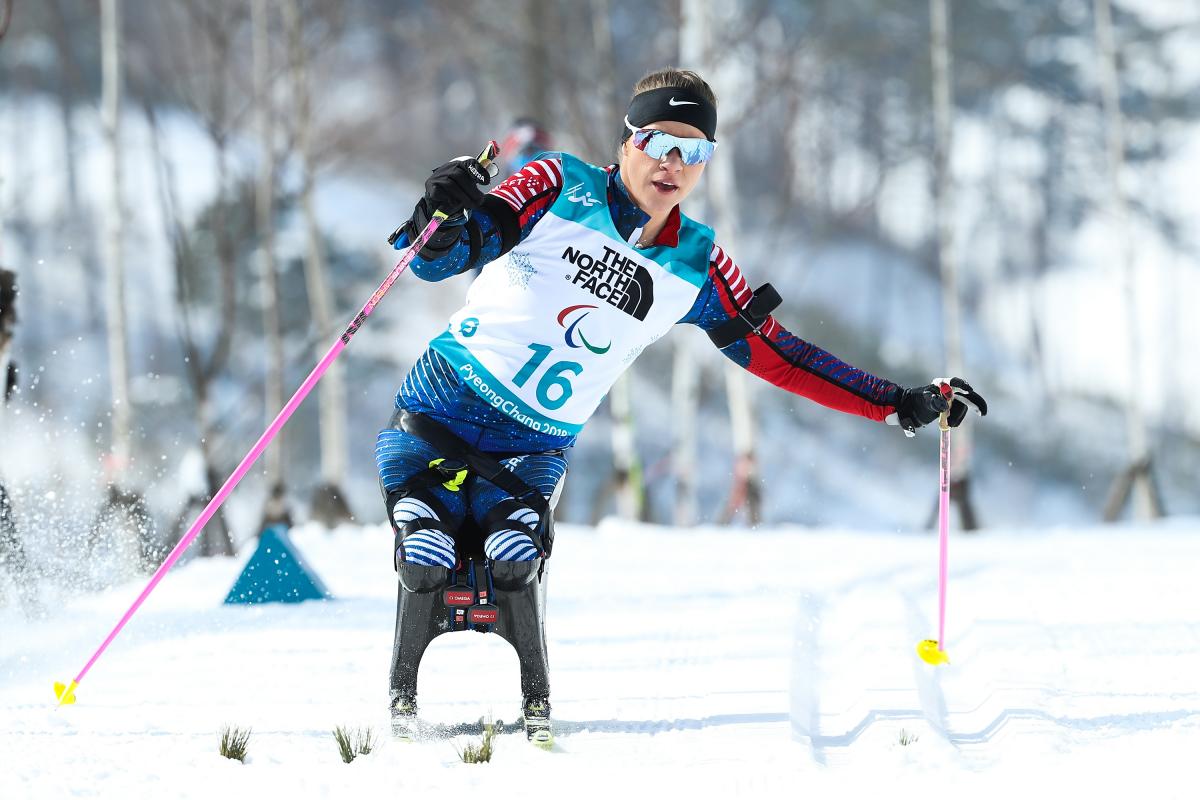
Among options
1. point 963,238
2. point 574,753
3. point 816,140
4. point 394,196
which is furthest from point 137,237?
point 574,753

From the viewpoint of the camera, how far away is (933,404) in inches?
141

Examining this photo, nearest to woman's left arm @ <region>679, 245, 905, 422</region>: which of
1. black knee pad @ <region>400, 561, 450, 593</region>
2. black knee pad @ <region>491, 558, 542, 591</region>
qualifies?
black knee pad @ <region>491, 558, 542, 591</region>

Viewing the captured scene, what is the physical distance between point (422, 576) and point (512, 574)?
0.76 feet

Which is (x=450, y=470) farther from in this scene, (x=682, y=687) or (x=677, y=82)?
(x=677, y=82)

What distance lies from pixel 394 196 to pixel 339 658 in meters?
27.3

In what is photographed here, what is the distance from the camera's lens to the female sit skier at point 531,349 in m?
3.16

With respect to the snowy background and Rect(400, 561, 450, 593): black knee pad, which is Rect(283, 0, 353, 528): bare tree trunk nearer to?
the snowy background

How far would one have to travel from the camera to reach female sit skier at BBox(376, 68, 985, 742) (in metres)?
3.16

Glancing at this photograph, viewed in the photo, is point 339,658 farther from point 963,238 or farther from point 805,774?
point 963,238

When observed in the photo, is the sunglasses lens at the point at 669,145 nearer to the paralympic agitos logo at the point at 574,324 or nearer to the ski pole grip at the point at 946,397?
the paralympic agitos logo at the point at 574,324

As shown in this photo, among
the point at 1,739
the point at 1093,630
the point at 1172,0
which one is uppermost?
the point at 1172,0

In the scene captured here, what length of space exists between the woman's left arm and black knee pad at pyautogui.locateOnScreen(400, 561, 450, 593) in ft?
3.49

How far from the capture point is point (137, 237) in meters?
27.8

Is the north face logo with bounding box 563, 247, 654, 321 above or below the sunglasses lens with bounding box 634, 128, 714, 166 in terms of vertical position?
below
